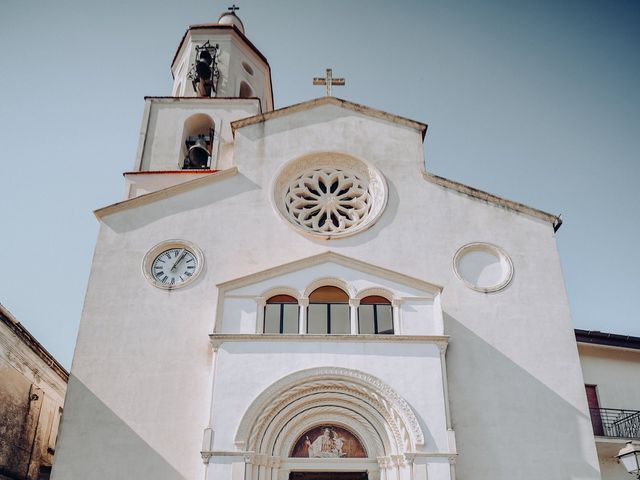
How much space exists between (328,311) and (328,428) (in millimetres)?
2895

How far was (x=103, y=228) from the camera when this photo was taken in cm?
1786

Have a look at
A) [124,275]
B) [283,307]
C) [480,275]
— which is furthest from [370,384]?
[124,275]

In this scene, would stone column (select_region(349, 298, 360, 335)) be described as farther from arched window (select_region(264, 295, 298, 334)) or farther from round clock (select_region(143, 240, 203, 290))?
round clock (select_region(143, 240, 203, 290))

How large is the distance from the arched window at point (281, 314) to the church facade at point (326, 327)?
0.12 feet

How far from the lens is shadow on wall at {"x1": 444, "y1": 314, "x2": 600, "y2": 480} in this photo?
591 inches

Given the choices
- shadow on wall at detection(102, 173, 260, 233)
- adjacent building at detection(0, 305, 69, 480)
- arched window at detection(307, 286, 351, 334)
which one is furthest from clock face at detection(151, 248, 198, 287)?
adjacent building at detection(0, 305, 69, 480)

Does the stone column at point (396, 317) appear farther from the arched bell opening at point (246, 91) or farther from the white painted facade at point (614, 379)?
the arched bell opening at point (246, 91)

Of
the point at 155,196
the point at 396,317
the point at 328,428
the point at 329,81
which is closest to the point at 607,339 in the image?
the point at 396,317

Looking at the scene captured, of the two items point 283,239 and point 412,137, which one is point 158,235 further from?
point 412,137

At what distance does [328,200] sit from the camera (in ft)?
62.2

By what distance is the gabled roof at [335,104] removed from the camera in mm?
19766

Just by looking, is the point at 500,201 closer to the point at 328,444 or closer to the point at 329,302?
the point at 329,302

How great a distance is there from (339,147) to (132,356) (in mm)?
8483

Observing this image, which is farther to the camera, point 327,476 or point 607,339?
point 607,339
